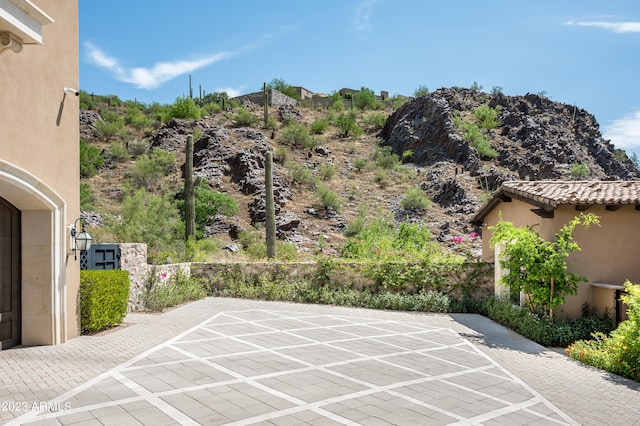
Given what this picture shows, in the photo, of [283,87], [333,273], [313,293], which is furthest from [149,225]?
[283,87]

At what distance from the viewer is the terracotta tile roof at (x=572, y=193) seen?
34.2 ft

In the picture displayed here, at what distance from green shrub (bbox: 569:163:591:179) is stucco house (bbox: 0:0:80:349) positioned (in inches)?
1436

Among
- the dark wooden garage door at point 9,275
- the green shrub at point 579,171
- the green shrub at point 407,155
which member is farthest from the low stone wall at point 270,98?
the dark wooden garage door at point 9,275

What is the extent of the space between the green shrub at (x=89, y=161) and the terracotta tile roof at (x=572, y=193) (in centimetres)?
2849

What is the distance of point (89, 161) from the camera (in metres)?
32.4

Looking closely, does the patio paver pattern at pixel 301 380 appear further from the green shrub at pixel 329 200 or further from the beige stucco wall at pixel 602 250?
the green shrub at pixel 329 200

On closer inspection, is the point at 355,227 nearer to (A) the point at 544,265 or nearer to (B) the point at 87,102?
(A) the point at 544,265

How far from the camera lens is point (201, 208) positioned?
1045 inches

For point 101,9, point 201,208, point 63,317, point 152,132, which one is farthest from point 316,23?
point 152,132

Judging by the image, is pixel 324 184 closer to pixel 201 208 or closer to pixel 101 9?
pixel 201 208

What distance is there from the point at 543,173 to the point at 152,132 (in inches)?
1347

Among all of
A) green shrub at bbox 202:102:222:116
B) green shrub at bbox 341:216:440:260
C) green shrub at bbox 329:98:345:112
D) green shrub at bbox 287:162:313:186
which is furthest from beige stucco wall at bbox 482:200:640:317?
green shrub at bbox 329:98:345:112

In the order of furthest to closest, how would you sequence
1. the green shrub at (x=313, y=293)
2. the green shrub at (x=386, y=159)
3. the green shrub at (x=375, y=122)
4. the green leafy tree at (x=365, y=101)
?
the green leafy tree at (x=365, y=101)
the green shrub at (x=375, y=122)
the green shrub at (x=386, y=159)
the green shrub at (x=313, y=293)

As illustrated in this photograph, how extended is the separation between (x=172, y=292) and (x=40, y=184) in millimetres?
6492
